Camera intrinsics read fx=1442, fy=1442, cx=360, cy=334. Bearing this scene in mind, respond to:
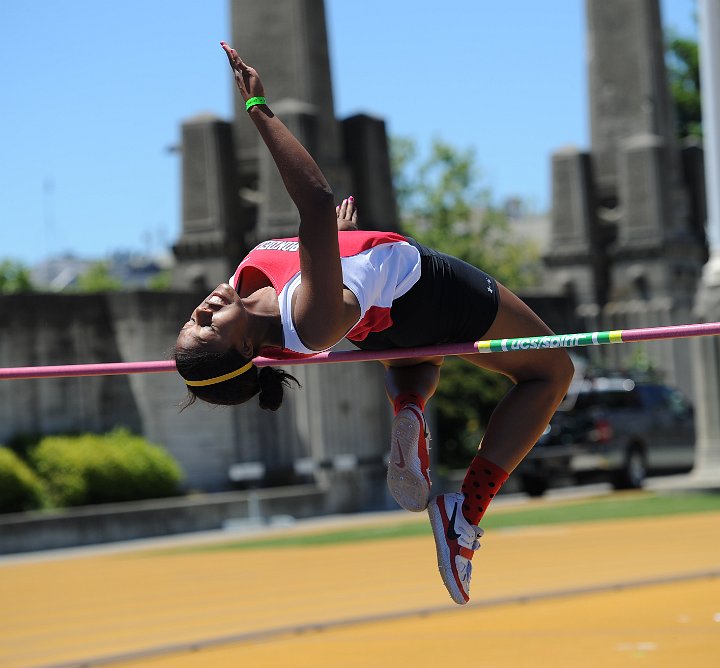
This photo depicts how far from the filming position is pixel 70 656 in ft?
26.3

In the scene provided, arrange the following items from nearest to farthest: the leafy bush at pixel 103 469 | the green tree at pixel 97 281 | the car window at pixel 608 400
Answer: the leafy bush at pixel 103 469 → the car window at pixel 608 400 → the green tree at pixel 97 281

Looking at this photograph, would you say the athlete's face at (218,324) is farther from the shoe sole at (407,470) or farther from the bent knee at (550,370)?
the bent knee at (550,370)

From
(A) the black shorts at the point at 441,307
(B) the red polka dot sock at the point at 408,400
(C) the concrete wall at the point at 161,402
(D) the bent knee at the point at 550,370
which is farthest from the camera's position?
(C) the concrete wall at the point at 161,402

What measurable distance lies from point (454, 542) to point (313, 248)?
148 centimetres

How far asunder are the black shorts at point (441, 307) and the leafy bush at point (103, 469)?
44.1 feet

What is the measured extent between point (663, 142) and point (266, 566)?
19028 mm

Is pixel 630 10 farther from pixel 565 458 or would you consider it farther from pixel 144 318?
pixel 144 318

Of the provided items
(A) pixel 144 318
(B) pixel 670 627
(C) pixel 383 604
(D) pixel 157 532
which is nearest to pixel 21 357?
(A) pixel 144 318

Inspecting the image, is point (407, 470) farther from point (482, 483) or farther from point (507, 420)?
point (507, 420)

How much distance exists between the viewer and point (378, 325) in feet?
19.3

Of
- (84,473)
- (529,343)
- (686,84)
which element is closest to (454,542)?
(529,343)

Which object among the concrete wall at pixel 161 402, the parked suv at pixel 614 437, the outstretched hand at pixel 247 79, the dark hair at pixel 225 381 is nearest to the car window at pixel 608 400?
the parked suv at pixel 614 437

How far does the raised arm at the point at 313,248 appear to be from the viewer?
5.36 metres

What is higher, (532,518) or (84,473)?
(84,473)
